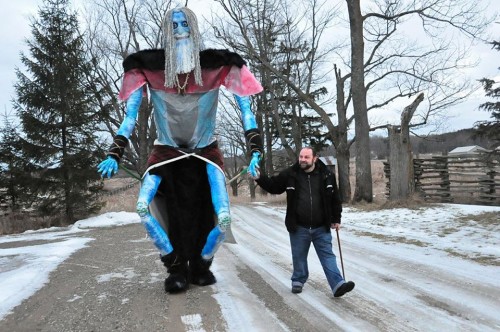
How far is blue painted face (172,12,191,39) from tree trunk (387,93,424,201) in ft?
31.9

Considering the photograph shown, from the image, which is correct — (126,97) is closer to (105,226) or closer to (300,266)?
(300,266)

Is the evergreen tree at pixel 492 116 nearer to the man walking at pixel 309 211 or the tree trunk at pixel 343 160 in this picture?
the tree trunk at pixel 343 160

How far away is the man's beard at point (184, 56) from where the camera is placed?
14.6ft

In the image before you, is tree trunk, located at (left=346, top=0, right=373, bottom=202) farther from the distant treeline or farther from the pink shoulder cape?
the pink shoulder cape

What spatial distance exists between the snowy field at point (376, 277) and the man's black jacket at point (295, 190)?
0.71 meters

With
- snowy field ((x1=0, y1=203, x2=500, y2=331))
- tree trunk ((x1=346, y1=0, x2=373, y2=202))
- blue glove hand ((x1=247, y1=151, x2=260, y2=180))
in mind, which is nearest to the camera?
snowy field ((x1=0, y1=203, x2=500, y2=331))

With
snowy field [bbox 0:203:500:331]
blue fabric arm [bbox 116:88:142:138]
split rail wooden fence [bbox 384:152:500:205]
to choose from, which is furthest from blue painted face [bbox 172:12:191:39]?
split rail wooden fence [bbox 384:152:500:205]

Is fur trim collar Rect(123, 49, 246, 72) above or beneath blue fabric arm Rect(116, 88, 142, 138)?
above

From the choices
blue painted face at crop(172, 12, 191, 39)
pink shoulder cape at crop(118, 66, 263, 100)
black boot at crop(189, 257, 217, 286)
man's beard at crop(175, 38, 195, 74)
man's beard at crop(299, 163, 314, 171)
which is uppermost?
blue painted face at crop(172, 12, 191, 39)

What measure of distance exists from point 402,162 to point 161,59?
9.93 metres

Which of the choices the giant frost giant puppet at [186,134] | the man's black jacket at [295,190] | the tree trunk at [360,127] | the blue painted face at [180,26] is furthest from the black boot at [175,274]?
the tree trunk at [360,127]

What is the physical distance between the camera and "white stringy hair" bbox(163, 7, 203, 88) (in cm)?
446

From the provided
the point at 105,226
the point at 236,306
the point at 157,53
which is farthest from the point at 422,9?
the point at 236,306

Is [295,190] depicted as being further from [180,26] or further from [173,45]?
[180,26]
